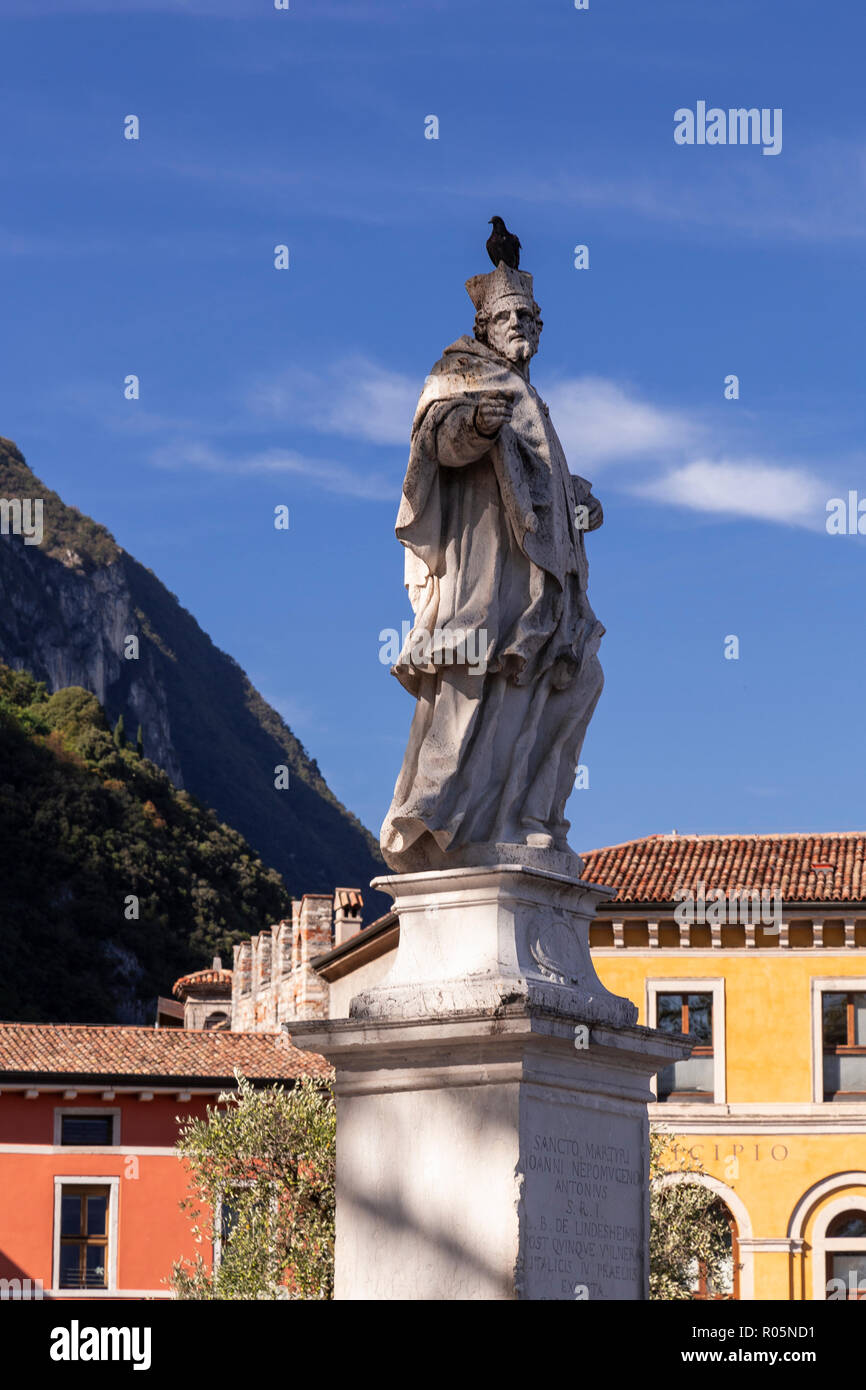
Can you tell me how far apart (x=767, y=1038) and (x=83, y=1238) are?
45.1ft

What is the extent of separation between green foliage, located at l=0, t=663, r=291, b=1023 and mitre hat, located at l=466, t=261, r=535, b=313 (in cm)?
8096

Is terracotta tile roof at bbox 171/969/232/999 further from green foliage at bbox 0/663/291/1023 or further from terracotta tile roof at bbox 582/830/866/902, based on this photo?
terracotta tile roof at bbox 582/830/866/902

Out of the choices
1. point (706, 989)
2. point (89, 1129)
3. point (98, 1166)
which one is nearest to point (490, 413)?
point (706, 989)

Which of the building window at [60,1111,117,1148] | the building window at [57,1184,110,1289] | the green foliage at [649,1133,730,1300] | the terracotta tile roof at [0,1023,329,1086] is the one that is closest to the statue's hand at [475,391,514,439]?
the green foliage at [649,1133,730,1300]

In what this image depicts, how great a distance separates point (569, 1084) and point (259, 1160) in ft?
63.8

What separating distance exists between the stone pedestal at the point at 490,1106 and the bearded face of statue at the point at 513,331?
6.65ft

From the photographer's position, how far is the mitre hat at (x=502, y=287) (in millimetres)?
8539

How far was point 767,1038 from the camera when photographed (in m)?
38.9

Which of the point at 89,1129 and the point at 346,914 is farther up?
the point at 346,914

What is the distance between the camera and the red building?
42.1 meters

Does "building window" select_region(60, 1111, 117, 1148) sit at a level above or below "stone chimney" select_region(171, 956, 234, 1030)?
below

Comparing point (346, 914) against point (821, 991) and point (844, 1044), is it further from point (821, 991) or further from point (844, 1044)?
point (844, 1044)

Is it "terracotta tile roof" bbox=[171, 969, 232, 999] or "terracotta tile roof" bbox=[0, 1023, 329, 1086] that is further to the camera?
"terracotta tile roof" bbox=[171, 969, 232, 999]

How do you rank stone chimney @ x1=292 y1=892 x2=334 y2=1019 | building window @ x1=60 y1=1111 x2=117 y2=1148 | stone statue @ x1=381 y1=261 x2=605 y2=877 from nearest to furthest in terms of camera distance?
stone statue @ x1=381 y1=261 x2=605 y2=877, building window @ x1=60 y1=1111 x2=117 y2=1148, stone chimney @ x1=292 y1=892 x2=334 y2=1019
